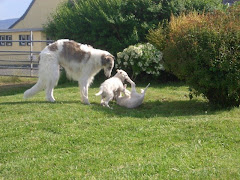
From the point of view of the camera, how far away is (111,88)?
8.70 metres

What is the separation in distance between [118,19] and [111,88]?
19.7 feet

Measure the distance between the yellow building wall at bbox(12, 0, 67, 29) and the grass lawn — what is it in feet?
76.8

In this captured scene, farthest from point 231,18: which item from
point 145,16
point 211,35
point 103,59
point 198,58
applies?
point 145,16

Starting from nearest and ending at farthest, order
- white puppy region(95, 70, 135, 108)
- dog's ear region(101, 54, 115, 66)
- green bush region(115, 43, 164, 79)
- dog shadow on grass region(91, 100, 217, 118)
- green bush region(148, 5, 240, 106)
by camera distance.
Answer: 1. green bush region(148, 5, 240, 106)
2. dog shadow on grass region(91, 100, 217, 118)
3. white puppy region(95, 70, 135, 108)
4. dog's ear region(101, 54, 115, 66)
5. green bush region(115, 43, 164, 79)

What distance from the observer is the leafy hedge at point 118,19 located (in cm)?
1402

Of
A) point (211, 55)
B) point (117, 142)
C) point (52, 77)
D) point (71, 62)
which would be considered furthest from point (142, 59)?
point (117, 142)

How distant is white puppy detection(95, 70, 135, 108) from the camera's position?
8555mm

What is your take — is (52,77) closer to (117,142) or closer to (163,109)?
(163,109)

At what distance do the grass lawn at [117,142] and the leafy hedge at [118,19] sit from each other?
6.24 meters

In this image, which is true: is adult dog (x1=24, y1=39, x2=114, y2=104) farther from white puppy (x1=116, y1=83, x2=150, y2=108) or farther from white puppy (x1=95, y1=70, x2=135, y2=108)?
white puppy (x1=116, y1=83, x2=150, y2=108)

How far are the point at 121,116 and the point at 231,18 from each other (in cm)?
363

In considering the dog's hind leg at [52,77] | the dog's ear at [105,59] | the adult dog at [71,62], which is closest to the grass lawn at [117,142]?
the dog's hind leg at [52,77]

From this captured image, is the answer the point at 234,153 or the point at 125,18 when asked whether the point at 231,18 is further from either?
the point at 125,18

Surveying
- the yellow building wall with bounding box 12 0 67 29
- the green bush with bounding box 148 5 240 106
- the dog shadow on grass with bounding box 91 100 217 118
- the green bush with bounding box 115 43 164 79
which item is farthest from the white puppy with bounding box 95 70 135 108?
the yellow building wall with bounding box 12 0 67 29
